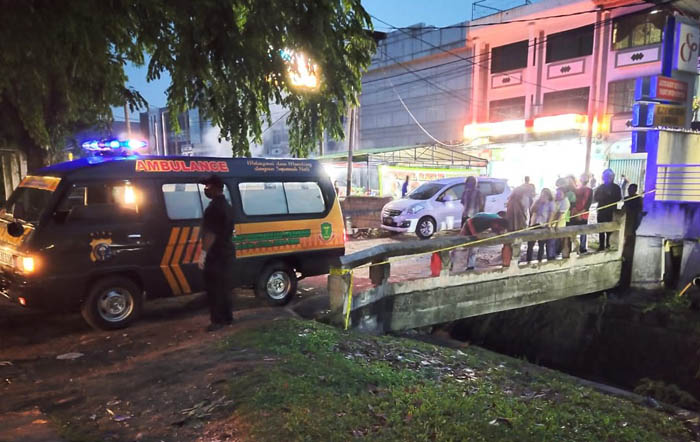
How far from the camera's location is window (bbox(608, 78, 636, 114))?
23359 millimetres

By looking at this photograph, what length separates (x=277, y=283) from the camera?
7.17m

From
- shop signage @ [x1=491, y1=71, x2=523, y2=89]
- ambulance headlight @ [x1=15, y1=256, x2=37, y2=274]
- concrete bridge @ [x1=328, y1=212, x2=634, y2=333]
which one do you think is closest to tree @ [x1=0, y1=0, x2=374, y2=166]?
concrete bridge @ [x1=328, y1=212, x2=634, y2=333]

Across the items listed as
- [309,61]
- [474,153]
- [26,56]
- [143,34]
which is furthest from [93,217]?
[474,153]

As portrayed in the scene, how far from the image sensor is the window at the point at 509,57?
2831 cm

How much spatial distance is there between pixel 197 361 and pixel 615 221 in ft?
28.2

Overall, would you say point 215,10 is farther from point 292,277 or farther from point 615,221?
point 615,221

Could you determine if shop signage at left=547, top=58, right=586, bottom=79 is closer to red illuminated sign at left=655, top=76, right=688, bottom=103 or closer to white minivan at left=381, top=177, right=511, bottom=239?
white minivan at left=381, top=177, right=511, bottom=239

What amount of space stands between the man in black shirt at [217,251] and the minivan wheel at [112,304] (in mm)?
1113

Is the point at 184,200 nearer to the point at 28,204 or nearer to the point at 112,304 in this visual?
the point at 112,304

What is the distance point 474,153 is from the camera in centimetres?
2933

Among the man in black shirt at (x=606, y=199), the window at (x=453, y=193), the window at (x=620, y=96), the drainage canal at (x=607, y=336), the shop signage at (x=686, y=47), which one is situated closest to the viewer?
the drainage canal at (x=607, y=336)

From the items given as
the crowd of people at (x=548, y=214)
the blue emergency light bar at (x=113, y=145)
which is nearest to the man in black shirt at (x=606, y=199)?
the crowd of people at (x=548, y=214)

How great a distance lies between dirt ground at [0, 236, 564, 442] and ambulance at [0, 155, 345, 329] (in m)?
0.48

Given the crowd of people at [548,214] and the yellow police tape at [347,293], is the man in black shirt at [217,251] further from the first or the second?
the crowd of people at [548,214]
